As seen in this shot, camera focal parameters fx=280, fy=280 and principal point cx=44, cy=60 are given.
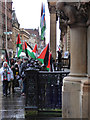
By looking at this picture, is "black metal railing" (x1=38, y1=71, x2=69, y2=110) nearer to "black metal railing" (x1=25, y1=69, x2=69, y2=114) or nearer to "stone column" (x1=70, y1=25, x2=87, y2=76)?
"black metal railing" (x1=25, y1=69, x2=69, y2=114)

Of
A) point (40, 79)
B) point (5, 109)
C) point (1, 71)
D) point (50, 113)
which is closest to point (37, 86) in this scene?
point (40, 79)

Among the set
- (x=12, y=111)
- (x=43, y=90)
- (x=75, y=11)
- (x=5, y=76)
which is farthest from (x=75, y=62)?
(x=5, y=76)

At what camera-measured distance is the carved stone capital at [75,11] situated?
6.12 m

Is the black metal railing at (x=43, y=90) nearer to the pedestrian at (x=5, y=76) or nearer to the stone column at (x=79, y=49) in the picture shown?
the stone column at (x=79, y=49)

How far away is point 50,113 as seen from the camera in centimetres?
826

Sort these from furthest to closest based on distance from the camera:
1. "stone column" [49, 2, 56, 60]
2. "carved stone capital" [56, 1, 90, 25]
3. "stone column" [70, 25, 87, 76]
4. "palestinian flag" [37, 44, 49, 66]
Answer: "stone column" [49, 2, 56, 60] < "palestinian flag" [37, 44, 49, 66] < "stone column" [70, 25, 87, 76] < "carved stone capital" [56, 1, 90, 25]

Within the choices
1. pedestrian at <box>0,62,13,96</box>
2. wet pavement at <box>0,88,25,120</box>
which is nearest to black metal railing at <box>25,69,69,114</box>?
wet pavement at <box>0,88,25,120</box>

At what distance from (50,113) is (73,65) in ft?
7.38

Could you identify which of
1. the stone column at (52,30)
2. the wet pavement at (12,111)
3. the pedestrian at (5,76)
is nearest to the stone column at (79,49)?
the wet pavement at (12,111)

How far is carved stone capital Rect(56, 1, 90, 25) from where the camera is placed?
612cm

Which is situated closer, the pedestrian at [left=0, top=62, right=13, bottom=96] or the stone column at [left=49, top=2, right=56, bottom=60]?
the pedestrian at [left=0, top=62, right=13, bottom=96]

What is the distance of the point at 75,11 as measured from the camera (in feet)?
20.8

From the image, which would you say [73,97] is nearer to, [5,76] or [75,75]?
[75,75]

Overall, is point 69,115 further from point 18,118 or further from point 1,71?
point 1,71
